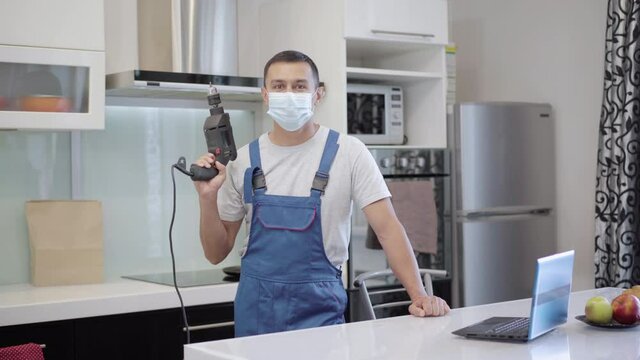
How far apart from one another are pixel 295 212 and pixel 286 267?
16 centimetres

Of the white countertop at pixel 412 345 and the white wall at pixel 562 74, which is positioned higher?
the white wall at pixel 562 74

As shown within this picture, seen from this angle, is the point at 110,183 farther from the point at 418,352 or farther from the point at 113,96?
the point at 418,352

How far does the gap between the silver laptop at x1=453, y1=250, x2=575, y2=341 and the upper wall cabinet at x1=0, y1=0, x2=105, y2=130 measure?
1801mm

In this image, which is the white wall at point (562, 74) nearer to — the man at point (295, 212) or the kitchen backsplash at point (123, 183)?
the kitchen backsplash at point (123, 183)

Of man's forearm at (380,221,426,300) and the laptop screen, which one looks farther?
man's forearm at (380,221,426,300)

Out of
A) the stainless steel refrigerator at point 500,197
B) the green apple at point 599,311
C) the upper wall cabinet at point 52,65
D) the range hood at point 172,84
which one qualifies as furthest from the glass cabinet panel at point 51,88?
the green apple at point 599,311

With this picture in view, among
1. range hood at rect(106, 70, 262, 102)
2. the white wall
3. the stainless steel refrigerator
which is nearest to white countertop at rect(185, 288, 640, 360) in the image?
range hood at rect(106, 70, 262, 102)

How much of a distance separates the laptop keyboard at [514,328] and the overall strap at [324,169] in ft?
2.23

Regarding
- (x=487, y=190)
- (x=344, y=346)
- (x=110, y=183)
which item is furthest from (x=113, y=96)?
(x=344, y=346)

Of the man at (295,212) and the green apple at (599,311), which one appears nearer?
the green apple at (599,311)

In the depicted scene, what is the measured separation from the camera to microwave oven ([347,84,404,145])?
4.03 m

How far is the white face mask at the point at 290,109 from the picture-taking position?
8.82 feet

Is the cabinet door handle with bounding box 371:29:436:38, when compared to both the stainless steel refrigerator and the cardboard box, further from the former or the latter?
the cardboard box

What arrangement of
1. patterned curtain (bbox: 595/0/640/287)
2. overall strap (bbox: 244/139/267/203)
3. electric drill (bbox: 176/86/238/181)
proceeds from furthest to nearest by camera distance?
patterned curtain (bbox: 595/0/640/287)
overall strap (bbox: 244/139/267/203)
electric drill (bbox: 176/86/238/181)
